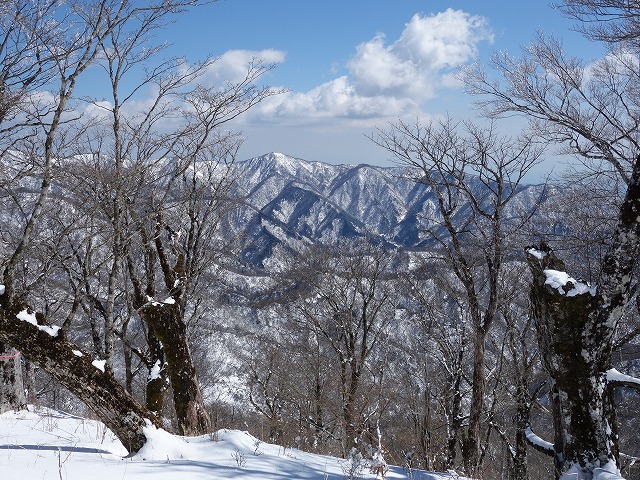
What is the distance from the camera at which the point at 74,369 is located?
14.0ft

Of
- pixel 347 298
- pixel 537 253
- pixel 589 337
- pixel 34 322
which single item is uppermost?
pixel 347 298

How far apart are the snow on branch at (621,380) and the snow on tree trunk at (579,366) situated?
279 millimetres

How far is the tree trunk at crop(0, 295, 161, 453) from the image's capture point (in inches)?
166

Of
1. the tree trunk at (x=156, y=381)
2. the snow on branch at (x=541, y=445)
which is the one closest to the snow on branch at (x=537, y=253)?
the snow on branch at (x=541, y=445)

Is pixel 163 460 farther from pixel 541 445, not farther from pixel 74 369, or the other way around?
pixel 541 445

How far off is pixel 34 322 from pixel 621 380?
5388 mm

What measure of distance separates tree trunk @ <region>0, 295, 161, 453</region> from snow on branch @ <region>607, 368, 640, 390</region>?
4.43 m

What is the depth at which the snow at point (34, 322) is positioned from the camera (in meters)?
4.25

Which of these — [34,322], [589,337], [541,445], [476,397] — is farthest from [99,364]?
[476,397]

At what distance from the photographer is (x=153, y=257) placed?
9.06 meters

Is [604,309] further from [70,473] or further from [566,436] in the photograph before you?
[70,473]

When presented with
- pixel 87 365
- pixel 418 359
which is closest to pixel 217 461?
pixel 87 365

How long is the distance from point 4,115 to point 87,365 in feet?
11.6

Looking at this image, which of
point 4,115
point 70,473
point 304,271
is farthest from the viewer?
point 304,271
